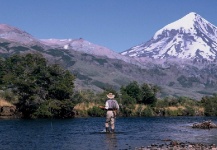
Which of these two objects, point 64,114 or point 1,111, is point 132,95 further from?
point 1,111

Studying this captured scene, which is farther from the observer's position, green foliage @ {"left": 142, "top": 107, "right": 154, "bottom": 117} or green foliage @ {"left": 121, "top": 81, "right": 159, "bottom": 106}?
green foliage @ {"left": 121, "top": 81, "right": 159, "bottom": 106}

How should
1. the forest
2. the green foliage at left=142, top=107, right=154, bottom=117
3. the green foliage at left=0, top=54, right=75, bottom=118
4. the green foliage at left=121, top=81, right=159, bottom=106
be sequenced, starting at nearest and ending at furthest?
1. the green foliage at left=0, top=54, right=75, bottom=118
2. the forest
3. the green foliage at left=142, top=107, right=154, bottom=117
4. the green foliage at left=121, top=81, right=159, bottom=106

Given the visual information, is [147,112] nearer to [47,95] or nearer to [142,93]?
[142,93]

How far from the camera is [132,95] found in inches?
3108

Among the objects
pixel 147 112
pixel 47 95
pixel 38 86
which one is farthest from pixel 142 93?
pixel 38 86

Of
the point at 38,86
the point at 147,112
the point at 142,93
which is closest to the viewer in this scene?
the point at 38,86

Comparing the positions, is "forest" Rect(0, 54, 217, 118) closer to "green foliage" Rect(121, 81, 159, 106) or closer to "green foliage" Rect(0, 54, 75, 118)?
"green foliage" Rect(0, 54, 75, 118)

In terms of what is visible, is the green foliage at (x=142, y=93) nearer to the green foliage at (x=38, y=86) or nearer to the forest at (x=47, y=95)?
the forest at (x=47, y=95)

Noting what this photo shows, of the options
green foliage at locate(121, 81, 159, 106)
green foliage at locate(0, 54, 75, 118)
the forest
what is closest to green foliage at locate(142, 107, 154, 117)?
the forest

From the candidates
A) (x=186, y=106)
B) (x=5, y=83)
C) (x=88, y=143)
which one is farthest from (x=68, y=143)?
(x=186, y=106)

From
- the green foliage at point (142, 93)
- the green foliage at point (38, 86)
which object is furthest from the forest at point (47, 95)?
the green foliage at point (142, 93)

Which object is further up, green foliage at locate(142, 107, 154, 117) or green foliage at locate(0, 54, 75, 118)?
green foliage at locate(0, 54, 75, 118)

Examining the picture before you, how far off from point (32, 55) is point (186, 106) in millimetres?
30809

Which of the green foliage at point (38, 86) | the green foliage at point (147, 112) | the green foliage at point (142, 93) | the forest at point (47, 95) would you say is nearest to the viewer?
the green foliage at point (38, 86)
